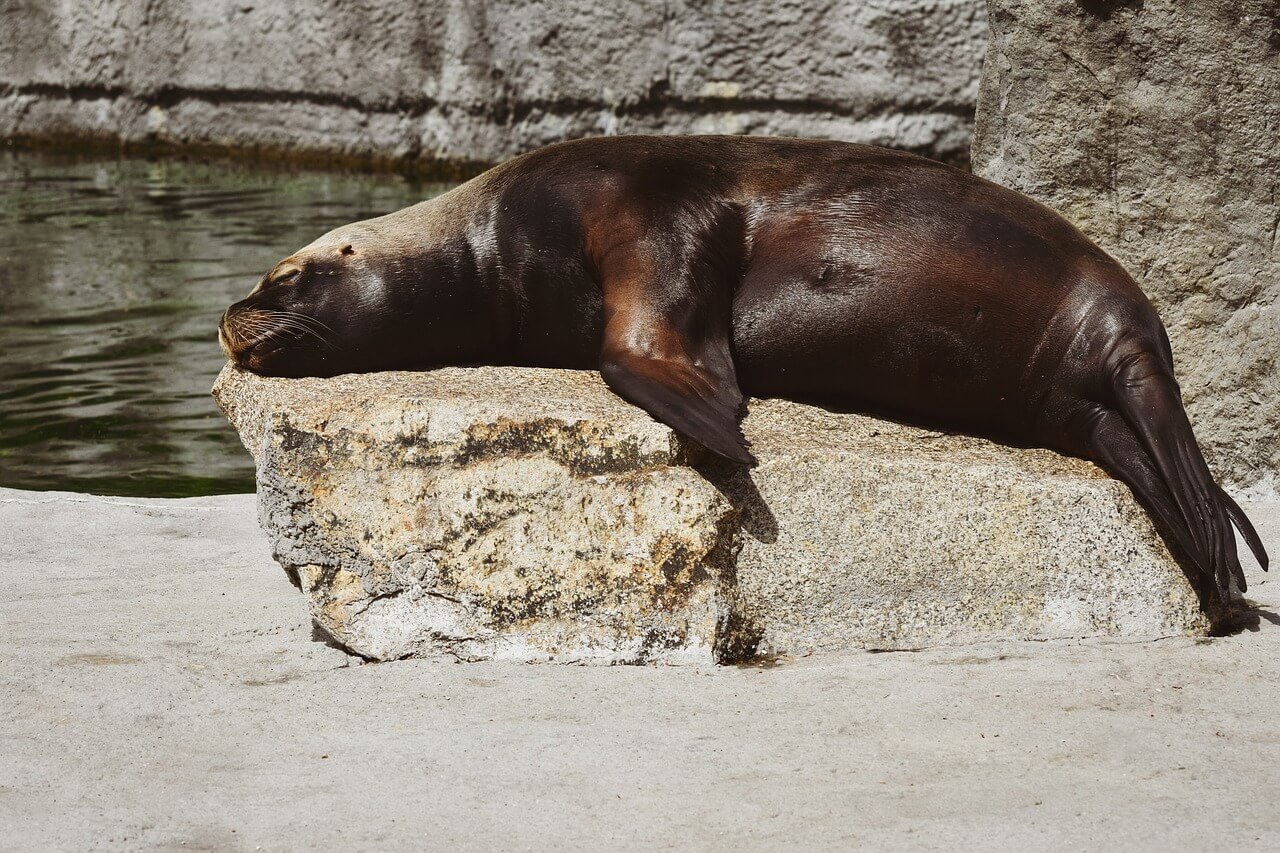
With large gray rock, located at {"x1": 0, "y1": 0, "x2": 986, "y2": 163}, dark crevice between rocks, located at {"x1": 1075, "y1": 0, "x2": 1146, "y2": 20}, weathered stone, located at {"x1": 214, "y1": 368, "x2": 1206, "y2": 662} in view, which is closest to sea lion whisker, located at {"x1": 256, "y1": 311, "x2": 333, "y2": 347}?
weathered stone, located at {"x1": 214, "y1": 368, "x2": 1206, "y2": 662}

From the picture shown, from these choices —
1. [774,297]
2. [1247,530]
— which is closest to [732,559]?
[774,297]

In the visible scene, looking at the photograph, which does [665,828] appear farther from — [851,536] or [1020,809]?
[851,536]

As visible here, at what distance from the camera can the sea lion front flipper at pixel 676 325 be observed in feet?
11.3

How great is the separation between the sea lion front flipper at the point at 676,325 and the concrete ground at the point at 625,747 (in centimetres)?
62

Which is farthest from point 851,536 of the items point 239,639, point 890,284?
point 239,639

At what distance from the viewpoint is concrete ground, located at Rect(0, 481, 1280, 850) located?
2.47 meters

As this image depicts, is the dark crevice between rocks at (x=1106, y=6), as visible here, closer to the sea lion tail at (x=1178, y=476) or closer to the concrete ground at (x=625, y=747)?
the sea lion tail at (x=1178, y=476)

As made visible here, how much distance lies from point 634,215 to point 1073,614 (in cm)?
152

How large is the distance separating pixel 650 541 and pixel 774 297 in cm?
97

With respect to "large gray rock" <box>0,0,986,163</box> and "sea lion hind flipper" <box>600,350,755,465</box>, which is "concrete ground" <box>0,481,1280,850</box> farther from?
"large gray rock" <box>0,0,986,163</box>

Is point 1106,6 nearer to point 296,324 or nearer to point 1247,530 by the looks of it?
point 1247,530

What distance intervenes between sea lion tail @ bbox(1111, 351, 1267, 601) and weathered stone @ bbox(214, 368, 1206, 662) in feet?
0.30

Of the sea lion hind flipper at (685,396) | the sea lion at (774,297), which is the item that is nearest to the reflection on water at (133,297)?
the sea lion at (774,297)

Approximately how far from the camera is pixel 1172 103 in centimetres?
468
